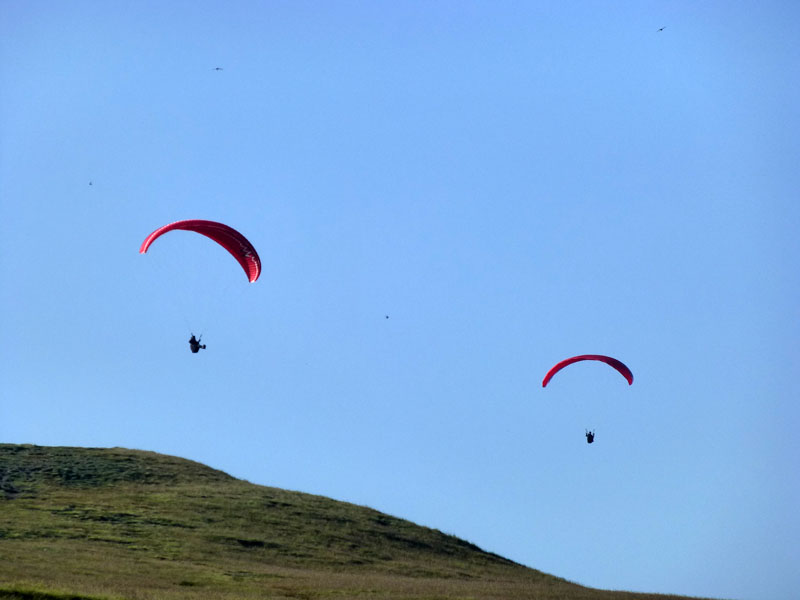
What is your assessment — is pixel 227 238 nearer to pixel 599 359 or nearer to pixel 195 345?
pixel 195 345

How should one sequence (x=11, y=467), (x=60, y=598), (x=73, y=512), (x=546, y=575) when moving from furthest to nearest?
(x=11, y=467), (x=546, y=575), (x=73, y=512), (x=60, y=598)

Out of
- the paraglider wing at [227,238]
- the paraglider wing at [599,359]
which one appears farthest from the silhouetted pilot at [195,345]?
the paraglider wing at [599,359]

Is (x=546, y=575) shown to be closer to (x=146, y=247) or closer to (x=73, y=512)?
(x=73, y=512)

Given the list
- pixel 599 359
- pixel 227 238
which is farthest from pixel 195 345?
pixel 599 359

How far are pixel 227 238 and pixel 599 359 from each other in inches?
689

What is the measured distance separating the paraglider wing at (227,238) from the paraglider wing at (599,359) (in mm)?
14174

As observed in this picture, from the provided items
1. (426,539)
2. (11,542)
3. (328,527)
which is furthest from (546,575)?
(11,542)

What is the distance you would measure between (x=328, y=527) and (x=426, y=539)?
5598 mm

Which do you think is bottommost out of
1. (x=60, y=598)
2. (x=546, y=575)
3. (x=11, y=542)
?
(x=60, y=598)

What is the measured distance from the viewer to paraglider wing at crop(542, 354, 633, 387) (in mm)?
46688

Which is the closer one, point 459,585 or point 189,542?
point 459,585

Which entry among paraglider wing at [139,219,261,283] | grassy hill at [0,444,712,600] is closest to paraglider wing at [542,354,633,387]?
grassy hill at [0,444,712,600]

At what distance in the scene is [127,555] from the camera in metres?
41.5

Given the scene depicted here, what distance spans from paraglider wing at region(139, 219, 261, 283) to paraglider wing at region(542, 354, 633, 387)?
14.2m
